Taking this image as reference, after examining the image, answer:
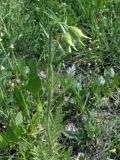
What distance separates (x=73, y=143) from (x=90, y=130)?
0.13 metres

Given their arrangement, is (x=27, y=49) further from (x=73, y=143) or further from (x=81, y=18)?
(x=73, y=143)

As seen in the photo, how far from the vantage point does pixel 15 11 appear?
8.21ft

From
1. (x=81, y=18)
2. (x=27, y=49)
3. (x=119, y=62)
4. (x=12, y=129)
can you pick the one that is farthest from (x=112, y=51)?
(x=12, y=129)

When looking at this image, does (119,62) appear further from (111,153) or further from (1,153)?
(1,153)

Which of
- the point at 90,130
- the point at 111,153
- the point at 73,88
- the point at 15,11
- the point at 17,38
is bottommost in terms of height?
the point at 111,153

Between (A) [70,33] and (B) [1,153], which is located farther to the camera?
(B) [1,153]

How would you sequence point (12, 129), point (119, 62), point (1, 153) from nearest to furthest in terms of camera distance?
point (12, 129) < point (1, 153) < point (119, 62)

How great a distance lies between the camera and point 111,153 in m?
1.92

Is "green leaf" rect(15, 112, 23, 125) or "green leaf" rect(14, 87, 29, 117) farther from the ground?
"green leaf" rect(14, 87, 29, 117)

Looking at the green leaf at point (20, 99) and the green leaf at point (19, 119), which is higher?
the green leaf at point (20, 99)

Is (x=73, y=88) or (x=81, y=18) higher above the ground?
(x=81, y=18)

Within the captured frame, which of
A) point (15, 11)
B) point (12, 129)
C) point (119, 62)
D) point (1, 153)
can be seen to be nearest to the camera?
point (12, 129)

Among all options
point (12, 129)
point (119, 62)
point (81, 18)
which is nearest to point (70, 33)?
point (12, 129)

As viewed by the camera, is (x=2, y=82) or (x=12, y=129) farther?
(x=2, y=82)
